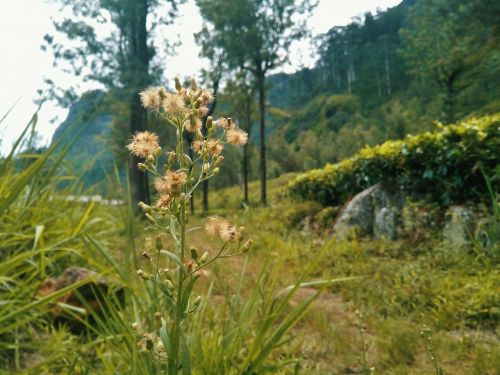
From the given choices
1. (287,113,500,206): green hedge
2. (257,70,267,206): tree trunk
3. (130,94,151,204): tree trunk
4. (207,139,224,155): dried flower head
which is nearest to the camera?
(207,139,224,155): dried flower head

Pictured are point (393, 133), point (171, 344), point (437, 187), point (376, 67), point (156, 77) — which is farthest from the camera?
point (376, 67)

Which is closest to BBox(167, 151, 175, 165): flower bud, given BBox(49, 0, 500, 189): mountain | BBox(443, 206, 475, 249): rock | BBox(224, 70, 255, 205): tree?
BBox(49, 0, 500, 189): mountain

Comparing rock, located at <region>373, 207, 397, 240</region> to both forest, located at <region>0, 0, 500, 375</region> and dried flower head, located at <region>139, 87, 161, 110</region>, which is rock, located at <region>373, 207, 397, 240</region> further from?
dried flower head, located at <region>139, 87, 161, 110</region>

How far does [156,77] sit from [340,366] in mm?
16547

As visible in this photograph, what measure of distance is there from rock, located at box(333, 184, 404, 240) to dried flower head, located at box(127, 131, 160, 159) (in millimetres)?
6087

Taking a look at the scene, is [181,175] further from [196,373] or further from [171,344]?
[196,373]

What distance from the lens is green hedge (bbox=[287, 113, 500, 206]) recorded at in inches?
241

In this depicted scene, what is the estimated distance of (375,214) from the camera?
25.3 feet

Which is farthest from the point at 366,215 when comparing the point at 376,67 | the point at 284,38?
the point at 376,67

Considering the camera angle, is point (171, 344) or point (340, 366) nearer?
point (171, 344)

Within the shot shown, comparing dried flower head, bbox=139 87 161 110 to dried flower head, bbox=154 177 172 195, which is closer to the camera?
dried flower head, bbox=154 177 172 195

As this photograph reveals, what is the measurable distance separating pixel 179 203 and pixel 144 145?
0.29m

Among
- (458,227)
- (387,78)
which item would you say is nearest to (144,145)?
(458,227)

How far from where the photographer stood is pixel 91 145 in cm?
491
